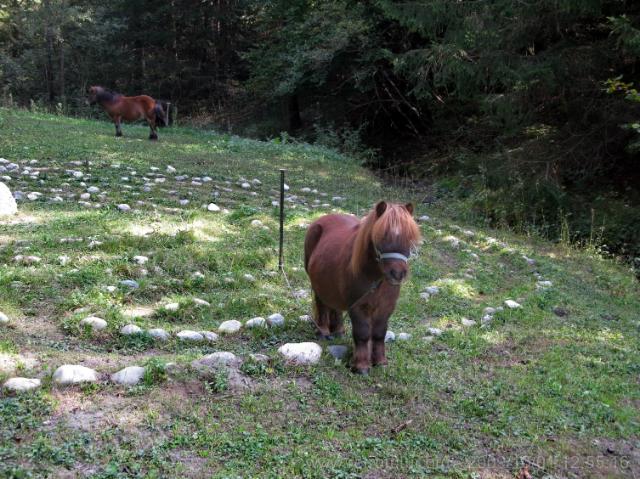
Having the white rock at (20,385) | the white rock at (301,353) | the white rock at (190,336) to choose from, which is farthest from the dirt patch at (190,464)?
the white rock at (190,336)

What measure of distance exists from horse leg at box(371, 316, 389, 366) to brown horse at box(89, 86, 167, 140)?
1315 cm

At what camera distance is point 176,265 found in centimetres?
689

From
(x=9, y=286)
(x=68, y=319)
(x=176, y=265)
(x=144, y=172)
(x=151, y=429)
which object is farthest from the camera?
(x=144, y=172)

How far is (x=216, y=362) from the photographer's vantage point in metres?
4.54

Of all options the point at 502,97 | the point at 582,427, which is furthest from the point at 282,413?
the point at 502,97

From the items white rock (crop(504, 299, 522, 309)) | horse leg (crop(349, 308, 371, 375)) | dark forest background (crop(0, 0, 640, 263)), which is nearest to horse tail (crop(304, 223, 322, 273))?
horse leg (crop(349, 308, 371, 375))

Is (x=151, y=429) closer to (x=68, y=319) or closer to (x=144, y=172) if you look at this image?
(x=68, y=319)

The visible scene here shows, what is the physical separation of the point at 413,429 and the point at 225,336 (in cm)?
203

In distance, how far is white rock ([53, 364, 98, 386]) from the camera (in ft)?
Result: 13.3

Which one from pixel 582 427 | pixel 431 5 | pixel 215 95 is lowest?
pixel 582 427

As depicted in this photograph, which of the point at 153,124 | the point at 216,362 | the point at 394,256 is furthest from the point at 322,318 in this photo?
the point at 153,124

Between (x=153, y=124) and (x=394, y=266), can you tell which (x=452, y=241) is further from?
(x=153, y=124)

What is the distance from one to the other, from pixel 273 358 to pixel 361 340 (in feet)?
2.41

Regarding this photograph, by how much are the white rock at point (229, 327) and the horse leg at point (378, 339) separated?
1.32m
